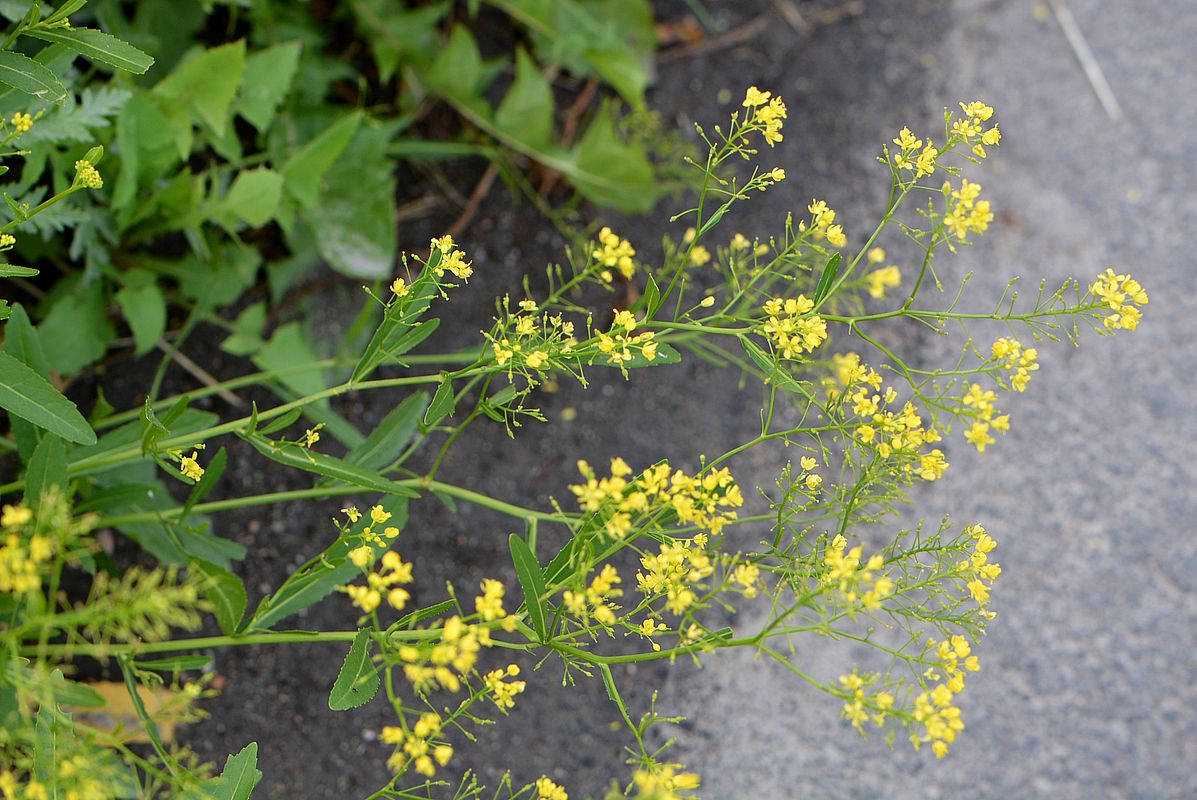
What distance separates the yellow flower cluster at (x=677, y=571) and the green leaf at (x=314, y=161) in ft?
3.84

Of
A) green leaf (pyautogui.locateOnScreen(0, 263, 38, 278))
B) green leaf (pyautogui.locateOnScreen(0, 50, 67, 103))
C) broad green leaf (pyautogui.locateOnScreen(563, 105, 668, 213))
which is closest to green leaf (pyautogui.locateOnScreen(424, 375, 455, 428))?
green leaf (pyautogui.locateOnScreen(0, 263, 38, 278))

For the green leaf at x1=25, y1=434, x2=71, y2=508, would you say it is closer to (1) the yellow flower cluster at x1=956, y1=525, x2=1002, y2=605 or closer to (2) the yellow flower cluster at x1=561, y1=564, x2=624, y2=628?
(2) the yellow flower cluster at x1=561, y1=564, x2=624, y2=628

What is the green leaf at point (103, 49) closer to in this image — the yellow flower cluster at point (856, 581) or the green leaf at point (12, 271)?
the green leaf at point (12, 271)

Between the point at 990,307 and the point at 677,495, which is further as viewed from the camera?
the point at 990,307

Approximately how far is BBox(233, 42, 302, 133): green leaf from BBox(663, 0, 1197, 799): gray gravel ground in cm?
139

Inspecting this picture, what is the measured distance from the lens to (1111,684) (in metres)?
2.75

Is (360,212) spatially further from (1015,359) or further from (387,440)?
(1015,359)

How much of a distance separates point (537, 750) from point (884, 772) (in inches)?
33.3

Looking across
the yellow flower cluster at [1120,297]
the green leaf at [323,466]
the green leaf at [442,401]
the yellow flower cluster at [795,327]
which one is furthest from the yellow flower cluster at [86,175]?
the yellow flower cluster at [1120,297]

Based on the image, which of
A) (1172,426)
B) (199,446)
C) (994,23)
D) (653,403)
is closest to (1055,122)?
(994,23)

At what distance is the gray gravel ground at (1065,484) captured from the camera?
2.62 metres

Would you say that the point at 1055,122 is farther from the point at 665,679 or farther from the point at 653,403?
the point at 665,679

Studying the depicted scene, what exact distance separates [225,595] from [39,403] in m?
0.38

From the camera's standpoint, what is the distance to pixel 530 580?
4.73 ft
